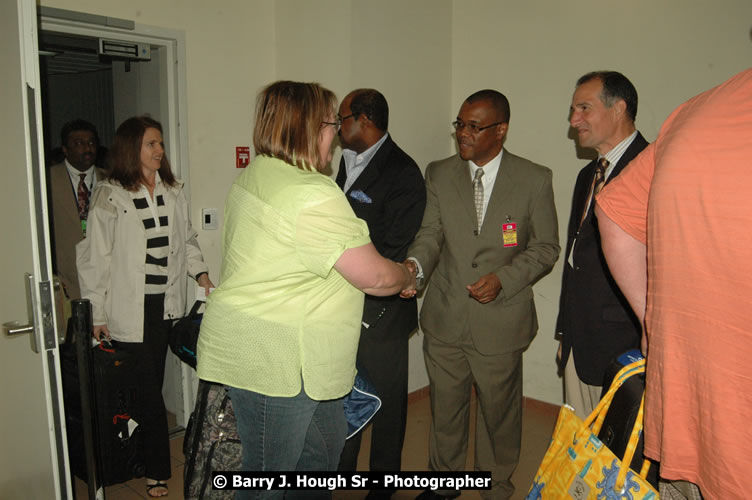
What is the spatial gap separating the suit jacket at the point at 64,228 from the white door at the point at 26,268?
4.23ft

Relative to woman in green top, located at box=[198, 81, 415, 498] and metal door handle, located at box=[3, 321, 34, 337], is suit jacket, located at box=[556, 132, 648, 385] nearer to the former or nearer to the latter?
woman in green top, located at box=[198, 81, 415, 498]

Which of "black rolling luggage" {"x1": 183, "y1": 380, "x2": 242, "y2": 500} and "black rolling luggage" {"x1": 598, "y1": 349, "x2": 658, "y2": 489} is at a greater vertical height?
"black rolling luggage" {"x1": 598, "y1": 349, "x2": 658, "y2": 489}

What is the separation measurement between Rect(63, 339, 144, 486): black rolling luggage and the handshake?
1.56 meters

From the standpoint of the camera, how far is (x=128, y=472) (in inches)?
116

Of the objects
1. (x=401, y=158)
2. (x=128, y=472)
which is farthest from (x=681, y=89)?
(x=128, y=472)

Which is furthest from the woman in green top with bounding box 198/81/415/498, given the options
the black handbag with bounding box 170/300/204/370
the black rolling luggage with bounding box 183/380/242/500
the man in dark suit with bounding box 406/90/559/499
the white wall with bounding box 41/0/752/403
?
the white wall with bounding box 41/0/752/403

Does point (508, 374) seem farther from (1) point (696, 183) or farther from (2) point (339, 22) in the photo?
(2) point (339, 22)

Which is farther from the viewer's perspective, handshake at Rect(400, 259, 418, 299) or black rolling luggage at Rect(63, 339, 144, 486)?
black rolling luggage at Rect(63, 339, 144, 486)

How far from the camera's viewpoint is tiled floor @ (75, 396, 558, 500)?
291 centimetres

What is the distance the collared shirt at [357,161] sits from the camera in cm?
274

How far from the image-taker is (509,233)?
269 cm

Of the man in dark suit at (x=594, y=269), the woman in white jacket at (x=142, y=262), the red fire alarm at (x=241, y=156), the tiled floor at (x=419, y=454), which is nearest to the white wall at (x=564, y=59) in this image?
the tiled floor at (x=419, y=454)

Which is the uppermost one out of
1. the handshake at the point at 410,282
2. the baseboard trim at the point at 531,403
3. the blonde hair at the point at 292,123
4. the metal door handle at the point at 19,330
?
the blonde hair at the point at 292,123

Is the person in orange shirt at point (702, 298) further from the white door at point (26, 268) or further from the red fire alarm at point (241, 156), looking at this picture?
the red fire alarm at point (241, 156)
